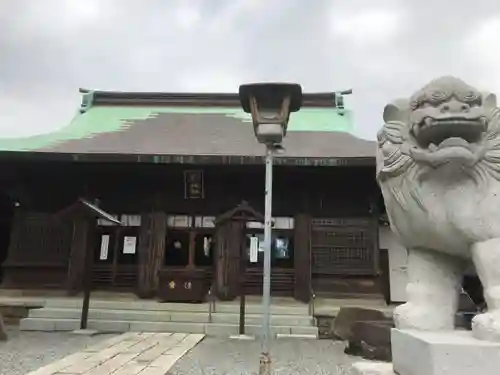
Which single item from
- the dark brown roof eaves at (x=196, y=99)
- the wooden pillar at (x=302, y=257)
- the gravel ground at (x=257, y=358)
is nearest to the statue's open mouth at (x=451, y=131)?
the gravel ground at (x=257, y=358)

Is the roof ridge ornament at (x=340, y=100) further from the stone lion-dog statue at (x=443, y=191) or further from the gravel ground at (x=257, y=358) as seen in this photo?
the stone lion-dog statue at (x=443, y=191)

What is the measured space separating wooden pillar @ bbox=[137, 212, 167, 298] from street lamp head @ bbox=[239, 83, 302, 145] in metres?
7.40

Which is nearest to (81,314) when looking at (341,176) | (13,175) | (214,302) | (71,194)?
(214,302)

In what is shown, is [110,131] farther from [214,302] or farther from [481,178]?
[481,178]

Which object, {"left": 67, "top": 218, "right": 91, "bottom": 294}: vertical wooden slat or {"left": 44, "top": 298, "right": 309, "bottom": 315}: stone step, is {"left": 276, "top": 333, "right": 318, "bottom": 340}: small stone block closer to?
{"left": 44, "top": 298, "right": 309, "bottom": 315}: stone step

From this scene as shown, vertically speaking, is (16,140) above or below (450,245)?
above

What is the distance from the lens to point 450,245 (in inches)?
91.4

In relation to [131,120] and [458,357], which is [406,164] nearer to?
[458,357]

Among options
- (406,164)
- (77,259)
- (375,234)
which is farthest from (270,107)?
(77,259)

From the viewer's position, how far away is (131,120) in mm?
15539

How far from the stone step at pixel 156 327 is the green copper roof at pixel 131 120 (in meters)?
5.35

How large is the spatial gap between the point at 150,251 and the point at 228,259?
6.22 ft

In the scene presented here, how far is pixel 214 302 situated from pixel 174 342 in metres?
2.65

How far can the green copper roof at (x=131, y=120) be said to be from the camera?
44.5 feet
